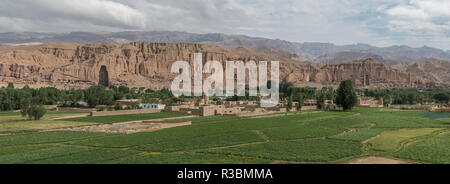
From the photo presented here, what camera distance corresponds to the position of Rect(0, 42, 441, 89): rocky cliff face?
131m

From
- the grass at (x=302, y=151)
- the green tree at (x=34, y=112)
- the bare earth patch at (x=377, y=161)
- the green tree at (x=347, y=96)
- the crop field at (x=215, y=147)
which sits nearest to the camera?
the bare earth patch at (x=377, y=161)

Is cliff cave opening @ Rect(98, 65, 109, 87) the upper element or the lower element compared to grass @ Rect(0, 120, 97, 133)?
upper

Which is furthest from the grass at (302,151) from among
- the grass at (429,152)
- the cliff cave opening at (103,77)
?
the cliff cave opening at (103,77)

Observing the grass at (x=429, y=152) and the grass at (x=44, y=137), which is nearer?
the grass at (x=429, y=152)

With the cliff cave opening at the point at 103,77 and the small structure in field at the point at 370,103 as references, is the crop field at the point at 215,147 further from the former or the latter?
the cliff cave opening at the point at 103,77

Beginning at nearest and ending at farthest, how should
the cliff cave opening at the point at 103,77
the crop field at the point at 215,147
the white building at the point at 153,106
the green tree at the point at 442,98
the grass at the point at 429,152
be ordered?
1. the grass at the point at 429,152
2. the crop field at the point at 215,147
3. the white building at the point at 153,106
4. the green tree at the point at 442,98
5. the cliff cave opening at the point at 103,77

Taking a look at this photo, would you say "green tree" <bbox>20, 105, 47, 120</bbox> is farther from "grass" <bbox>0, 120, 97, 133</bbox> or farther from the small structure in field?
the small structure in field

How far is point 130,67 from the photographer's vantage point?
495 ft

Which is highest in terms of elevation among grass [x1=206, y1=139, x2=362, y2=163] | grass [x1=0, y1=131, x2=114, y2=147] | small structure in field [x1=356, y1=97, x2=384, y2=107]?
small structure in field [x1=356, y1=97, x2=384, y2=107]

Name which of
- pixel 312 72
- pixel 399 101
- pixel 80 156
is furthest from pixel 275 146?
pixel 312 72

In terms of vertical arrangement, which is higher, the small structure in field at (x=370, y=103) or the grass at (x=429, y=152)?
the small structure in field at (x=370, y=103)

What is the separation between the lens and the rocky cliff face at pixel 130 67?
13075 centimetres

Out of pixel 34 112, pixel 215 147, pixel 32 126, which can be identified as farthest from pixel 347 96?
pixel 34 112

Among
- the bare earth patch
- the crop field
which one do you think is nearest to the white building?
the crop field
